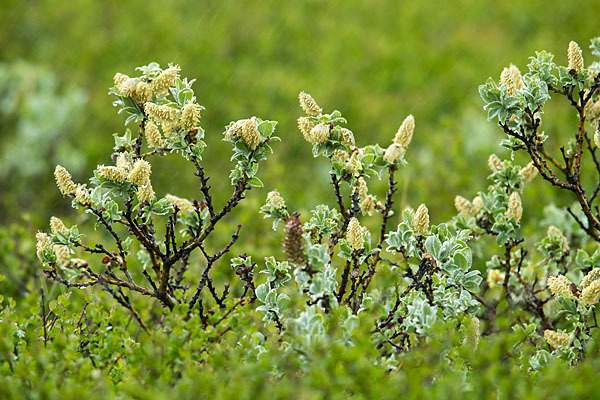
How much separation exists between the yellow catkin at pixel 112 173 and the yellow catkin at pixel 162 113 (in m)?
0.24

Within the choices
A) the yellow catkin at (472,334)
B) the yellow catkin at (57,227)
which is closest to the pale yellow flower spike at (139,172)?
the yellow catkin at (57,227)

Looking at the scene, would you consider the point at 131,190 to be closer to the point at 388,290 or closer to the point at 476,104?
the point at 388,290

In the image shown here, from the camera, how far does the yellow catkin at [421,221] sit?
2.43 meters

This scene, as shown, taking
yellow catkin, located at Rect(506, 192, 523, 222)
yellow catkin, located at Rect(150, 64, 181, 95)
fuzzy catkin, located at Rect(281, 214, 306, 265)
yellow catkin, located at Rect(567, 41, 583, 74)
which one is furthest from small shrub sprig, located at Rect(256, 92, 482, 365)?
yellow catkin, located at Rect(567, 41, 583, 74)

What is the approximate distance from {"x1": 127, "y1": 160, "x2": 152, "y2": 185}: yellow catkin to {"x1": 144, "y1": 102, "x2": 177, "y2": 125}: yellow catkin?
171mm

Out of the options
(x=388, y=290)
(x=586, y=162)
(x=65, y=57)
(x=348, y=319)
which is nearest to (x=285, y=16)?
(x=65, y=57)

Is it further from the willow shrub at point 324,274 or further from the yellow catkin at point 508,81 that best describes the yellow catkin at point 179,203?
the yellow catkin at point 508,81

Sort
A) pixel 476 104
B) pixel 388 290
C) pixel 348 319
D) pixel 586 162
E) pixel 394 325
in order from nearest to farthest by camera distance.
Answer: pixel 348 319
pixel 394 325
pixel 388 290
pixel 586 162
pixel 476 104

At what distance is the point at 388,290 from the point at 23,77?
5.33m

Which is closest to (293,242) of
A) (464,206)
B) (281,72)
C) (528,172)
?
(464,206)

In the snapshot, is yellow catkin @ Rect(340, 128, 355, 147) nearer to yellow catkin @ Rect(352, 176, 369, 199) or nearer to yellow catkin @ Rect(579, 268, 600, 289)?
yellow catkin @ Rect(352, 176, 369, 199)

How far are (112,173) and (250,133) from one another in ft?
1.76

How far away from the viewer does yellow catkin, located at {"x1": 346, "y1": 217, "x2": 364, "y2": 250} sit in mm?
2396

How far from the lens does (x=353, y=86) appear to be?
352 inches
